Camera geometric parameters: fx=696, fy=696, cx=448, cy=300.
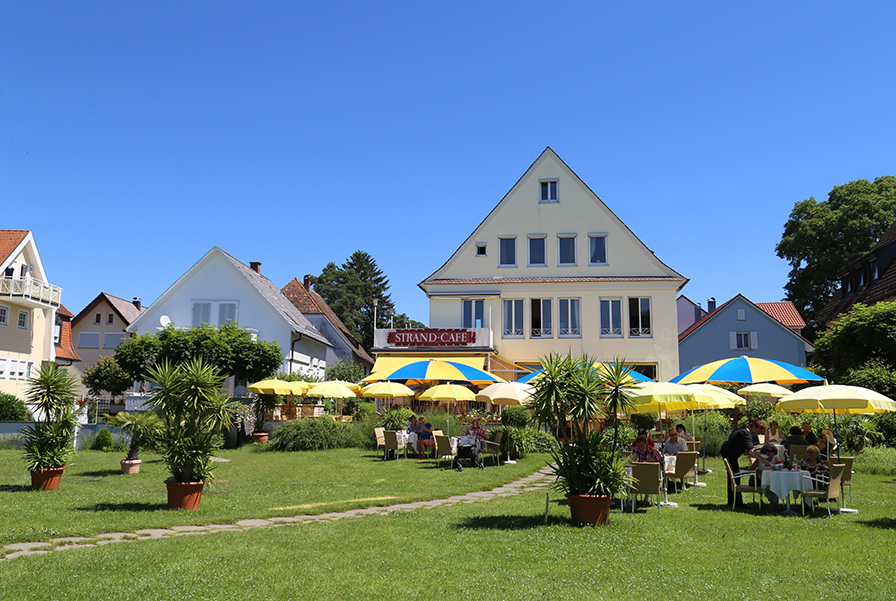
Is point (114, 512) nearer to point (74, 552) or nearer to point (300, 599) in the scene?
point (74, 552)

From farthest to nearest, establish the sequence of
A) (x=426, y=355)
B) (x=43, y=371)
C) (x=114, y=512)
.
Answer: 1. (x=426, y=355)
2. (x=43, y=371)
3. (x=114, y=512)

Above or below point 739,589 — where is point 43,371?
above

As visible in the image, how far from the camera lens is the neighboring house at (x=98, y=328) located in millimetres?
57375

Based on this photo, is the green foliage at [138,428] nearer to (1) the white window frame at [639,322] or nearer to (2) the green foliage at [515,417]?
(2) the green foliage at [515,417]

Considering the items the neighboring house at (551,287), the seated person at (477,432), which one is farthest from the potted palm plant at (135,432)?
the neighboring house at (551,287)

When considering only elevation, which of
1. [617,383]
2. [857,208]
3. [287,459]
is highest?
[857,208]

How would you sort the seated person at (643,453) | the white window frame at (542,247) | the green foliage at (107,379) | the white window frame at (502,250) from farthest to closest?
the green foliage at (107,379) → the white window frame at (502,250) → the white window frame at (542,247) → the seated person at (643,453)

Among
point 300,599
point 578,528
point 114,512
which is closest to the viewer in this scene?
point 300,599

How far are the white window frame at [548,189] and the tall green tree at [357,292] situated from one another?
145ft

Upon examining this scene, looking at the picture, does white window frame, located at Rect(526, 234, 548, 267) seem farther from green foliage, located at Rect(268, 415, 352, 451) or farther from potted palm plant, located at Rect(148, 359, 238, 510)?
potted palm plant, located at Rect(148, 359, 238, 510)

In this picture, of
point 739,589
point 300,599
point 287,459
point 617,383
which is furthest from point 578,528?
point 287,459

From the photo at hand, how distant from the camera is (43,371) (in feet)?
53.0

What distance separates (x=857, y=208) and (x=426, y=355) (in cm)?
3236

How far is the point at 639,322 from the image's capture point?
3756cm
